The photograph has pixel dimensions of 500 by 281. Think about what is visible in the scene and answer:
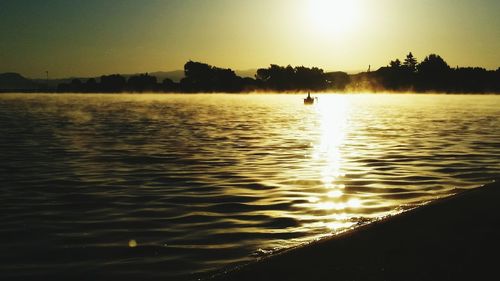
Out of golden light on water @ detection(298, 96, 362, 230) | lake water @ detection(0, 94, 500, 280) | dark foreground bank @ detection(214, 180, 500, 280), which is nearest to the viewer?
dark foreground bank @ detection(214, 180, 500, 280)

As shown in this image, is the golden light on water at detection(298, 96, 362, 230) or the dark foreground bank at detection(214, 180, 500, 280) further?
the golden light on water at detection(298, 96, 362, 230)

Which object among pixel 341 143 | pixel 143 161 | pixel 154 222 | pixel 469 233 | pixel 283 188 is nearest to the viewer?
pixel 469 233

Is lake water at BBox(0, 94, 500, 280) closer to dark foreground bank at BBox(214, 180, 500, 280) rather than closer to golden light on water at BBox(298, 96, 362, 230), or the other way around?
golden light on water at BBox(298, 96, 362, 230)

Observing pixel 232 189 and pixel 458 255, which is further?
pixel 232 189

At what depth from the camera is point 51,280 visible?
7168 mm

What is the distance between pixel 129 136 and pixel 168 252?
24.4m

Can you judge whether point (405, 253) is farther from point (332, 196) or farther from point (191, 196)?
point (191, 196)

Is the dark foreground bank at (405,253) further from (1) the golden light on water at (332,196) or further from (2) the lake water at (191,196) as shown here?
(1) the golden light on water at (332,196)

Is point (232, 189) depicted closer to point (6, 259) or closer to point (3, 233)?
point (3, 233)

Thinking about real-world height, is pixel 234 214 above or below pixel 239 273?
below

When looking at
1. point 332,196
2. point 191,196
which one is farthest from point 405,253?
point 191,196

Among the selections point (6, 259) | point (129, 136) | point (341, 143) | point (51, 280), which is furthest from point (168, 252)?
point (129, 136)

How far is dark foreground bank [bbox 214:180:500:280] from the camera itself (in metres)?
5.19

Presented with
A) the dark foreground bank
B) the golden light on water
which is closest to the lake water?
the golden light on water
